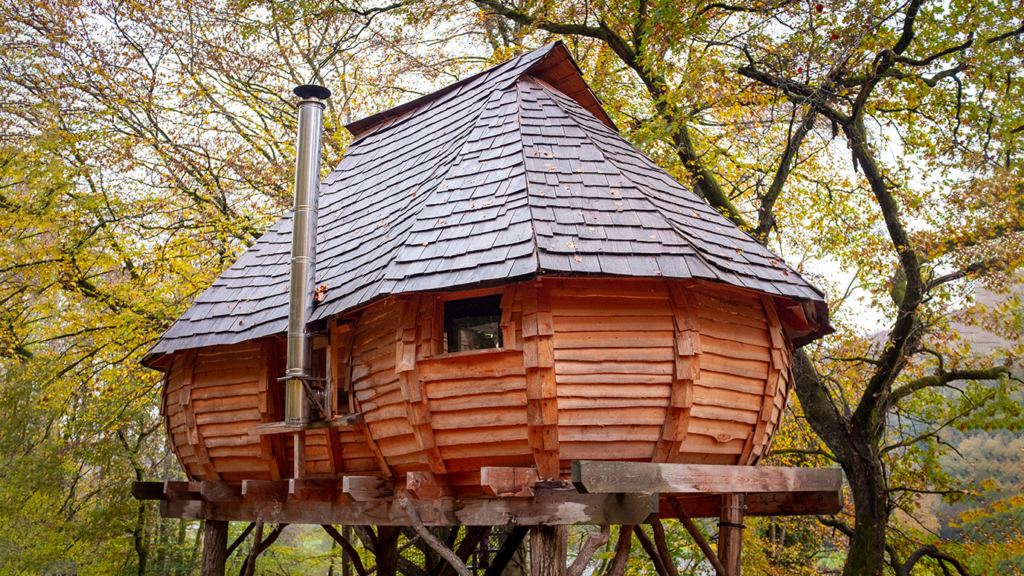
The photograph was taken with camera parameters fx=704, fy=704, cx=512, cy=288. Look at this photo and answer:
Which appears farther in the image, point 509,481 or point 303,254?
point 303,254

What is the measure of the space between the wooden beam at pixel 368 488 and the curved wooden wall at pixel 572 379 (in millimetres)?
106

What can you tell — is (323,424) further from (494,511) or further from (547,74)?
(547,74)

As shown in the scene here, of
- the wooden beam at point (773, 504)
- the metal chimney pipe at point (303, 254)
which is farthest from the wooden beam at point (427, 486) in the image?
the wooden beam at point (773, 504)

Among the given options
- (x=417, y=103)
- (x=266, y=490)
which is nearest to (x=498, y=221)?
(x=266, y=490)

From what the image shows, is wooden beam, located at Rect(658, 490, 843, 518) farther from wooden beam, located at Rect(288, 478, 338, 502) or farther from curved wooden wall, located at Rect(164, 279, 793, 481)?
wooden beam, located at Rect(288, 478, 338, 502)

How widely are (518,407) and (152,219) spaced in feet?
38.5

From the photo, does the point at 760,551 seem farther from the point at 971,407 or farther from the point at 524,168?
the point at 524,168

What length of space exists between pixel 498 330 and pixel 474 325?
0.19 meters

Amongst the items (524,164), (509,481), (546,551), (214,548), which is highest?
(524,164)

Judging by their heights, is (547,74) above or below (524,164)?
above

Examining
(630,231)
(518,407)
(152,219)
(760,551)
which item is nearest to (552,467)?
(518,407)

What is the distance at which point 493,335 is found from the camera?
5.21 metres

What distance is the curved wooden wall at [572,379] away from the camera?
15.8 feet

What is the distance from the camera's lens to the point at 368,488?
5.42 meters
